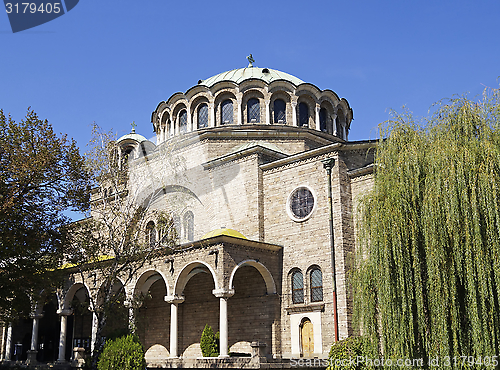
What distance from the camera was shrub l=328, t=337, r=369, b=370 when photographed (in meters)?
13.3

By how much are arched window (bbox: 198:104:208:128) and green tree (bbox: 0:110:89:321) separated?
10685 millimetres

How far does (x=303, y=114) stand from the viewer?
27.1 meters

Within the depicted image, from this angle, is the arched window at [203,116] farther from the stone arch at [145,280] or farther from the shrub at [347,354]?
the shrub at [347,354]

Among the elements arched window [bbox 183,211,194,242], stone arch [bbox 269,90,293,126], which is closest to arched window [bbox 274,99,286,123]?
stone arch [bbox 269,90,293,126]

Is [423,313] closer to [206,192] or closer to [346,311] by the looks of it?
[346,311]

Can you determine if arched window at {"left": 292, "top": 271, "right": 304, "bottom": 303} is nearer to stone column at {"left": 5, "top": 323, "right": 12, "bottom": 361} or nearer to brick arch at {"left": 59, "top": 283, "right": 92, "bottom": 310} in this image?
brick arch at {"left": 59, "top": 283, "right": 92, "bottom": 310}

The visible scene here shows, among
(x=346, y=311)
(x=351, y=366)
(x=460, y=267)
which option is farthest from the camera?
(x=346, y=311)

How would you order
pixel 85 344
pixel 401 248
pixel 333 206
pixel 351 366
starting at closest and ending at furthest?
pixel 401 248 → pixel 351 366 → pixel 333 206 → pixel 85 344

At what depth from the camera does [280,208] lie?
2138cm

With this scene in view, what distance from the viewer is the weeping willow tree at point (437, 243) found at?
1035 centimetres

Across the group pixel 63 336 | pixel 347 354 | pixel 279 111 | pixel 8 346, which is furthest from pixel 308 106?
pixel 8 346

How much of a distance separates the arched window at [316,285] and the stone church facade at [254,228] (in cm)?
4

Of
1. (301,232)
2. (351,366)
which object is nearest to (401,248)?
(351,366)

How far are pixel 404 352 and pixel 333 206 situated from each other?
356 inches
